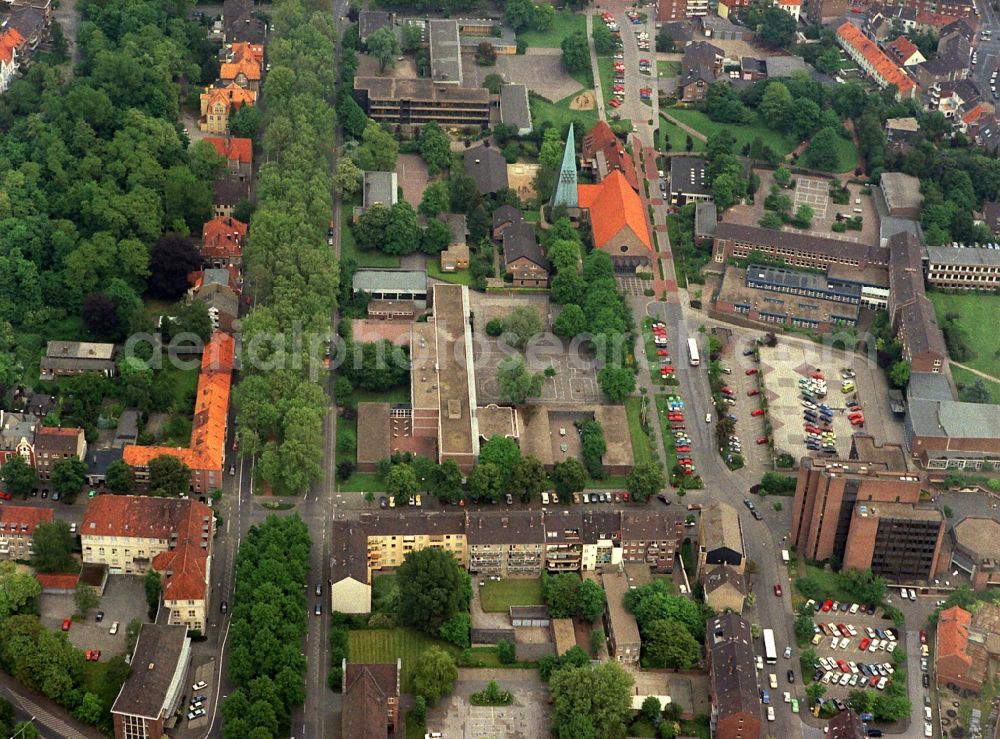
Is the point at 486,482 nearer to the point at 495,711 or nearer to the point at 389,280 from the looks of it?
the point at 495,711

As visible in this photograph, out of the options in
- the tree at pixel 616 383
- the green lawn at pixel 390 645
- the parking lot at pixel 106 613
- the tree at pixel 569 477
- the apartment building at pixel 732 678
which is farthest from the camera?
the tree at pixel 616 383

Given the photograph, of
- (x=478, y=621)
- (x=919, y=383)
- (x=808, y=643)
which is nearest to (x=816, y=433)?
(x=919, y=383)

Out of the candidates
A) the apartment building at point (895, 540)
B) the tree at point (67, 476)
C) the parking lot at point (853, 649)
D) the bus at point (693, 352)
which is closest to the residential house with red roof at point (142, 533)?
the tree at point (67, 476)

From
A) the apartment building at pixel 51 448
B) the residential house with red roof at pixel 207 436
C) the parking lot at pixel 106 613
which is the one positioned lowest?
the parking lot at pixel 106 613

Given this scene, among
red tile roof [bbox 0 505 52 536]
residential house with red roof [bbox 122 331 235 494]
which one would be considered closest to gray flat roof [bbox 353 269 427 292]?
residential house with red roof [bbox 122 331 235 494]

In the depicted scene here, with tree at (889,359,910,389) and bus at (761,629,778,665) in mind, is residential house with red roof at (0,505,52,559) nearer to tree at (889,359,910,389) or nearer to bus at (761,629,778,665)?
bus at (761,629,778,665)

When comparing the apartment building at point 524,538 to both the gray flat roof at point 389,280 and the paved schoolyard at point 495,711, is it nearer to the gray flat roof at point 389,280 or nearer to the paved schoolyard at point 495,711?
the paved schoolyard at point 495,711

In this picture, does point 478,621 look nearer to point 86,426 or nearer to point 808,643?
point 808,643
